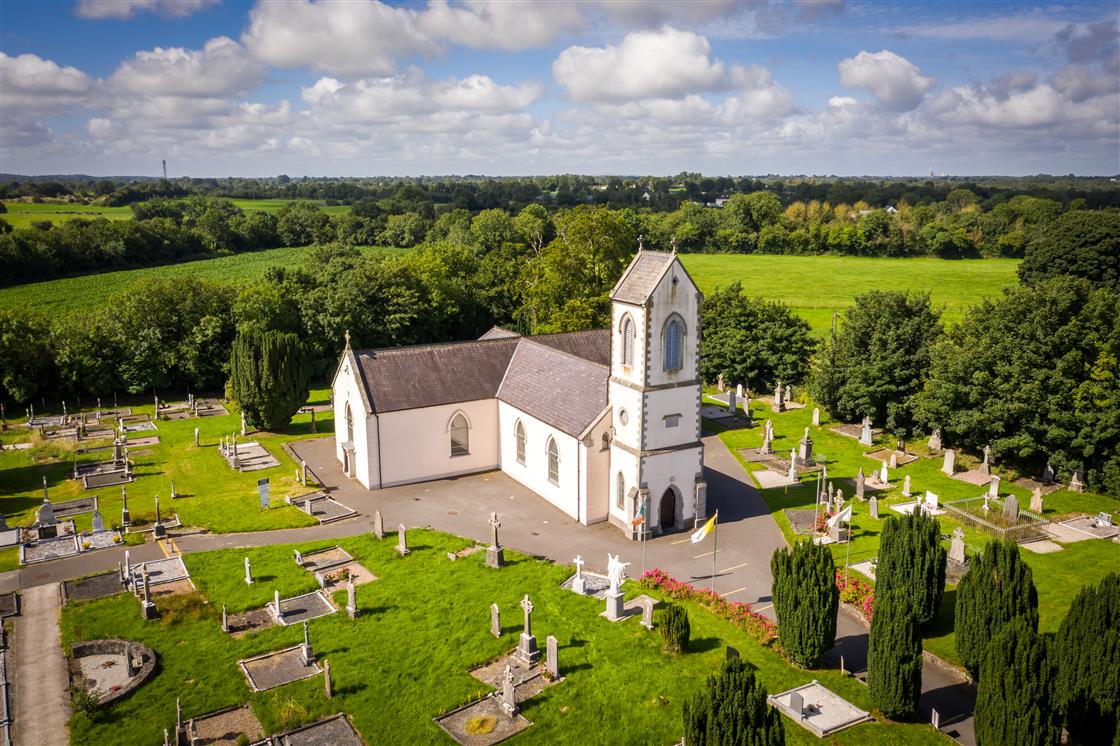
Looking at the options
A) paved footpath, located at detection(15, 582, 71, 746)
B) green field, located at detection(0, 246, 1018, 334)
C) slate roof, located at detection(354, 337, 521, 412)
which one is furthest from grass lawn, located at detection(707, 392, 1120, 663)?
green field, located at detection(0, 246, 1018, 334)

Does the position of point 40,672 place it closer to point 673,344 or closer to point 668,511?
point 668,511

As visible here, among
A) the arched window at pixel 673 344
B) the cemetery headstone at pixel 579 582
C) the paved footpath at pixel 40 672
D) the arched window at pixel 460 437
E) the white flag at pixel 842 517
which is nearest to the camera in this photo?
the paved footpath at pixel 40 672

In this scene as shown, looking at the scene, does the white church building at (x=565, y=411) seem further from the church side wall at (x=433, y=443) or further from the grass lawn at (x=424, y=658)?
the grass lawn at (x=424, y=658)

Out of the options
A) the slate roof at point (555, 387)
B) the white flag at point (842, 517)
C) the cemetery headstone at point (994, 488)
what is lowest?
the cemetery headstone at point (994, 488)

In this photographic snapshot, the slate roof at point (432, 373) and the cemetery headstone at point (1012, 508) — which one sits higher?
the slate roof at point (432, 373)

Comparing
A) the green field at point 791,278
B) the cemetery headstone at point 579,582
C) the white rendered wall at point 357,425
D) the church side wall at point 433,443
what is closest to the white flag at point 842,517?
the cemetery headstone at point 579,582

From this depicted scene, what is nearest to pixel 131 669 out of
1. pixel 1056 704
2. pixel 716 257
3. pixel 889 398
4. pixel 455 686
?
pixel 455 686

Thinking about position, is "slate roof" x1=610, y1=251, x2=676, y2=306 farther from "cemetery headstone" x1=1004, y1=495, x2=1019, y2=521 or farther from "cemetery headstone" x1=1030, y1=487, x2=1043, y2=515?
"cemetery headstone" x1=1030, y1=487, x2=1043, y2=515
